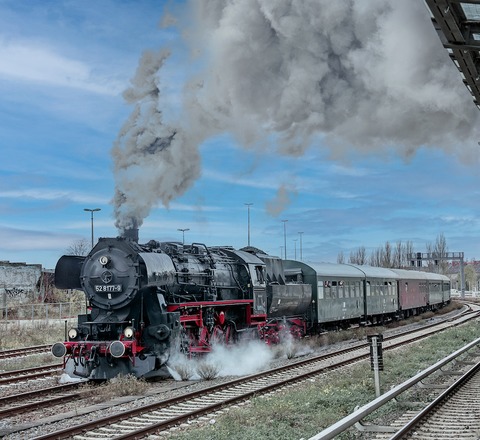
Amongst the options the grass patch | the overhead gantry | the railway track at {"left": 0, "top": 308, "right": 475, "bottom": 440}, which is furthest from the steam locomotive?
the overhead gantry

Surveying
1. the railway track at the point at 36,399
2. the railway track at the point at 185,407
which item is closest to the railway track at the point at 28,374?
the railway track at the point at 36,399

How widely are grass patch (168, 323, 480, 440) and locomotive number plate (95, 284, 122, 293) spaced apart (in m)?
4.38

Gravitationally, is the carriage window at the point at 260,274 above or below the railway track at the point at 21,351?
above

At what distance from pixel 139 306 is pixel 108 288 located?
2.69ft

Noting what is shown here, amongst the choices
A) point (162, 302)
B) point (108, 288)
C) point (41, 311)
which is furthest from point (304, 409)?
point (41, 311)

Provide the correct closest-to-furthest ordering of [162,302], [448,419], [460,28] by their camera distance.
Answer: [460,28], [448,419], [162,302]

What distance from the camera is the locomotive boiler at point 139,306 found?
14.0 metres

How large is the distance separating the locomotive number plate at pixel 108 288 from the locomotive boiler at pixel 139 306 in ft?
0.07

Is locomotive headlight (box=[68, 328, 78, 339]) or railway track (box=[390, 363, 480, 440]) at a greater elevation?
locomotive headlight (box=[68, 328, 78, 339])

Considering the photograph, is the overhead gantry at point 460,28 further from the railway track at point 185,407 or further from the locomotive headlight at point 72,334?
the locomotive headlight at point 72,334

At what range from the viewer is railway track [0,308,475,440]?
365 inches

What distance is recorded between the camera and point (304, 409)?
10.3 meters

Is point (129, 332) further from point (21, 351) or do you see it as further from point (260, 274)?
point (21, 351)

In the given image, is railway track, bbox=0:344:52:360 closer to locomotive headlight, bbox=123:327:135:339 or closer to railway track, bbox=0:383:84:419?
railway track, bbox=0:383:84:419
